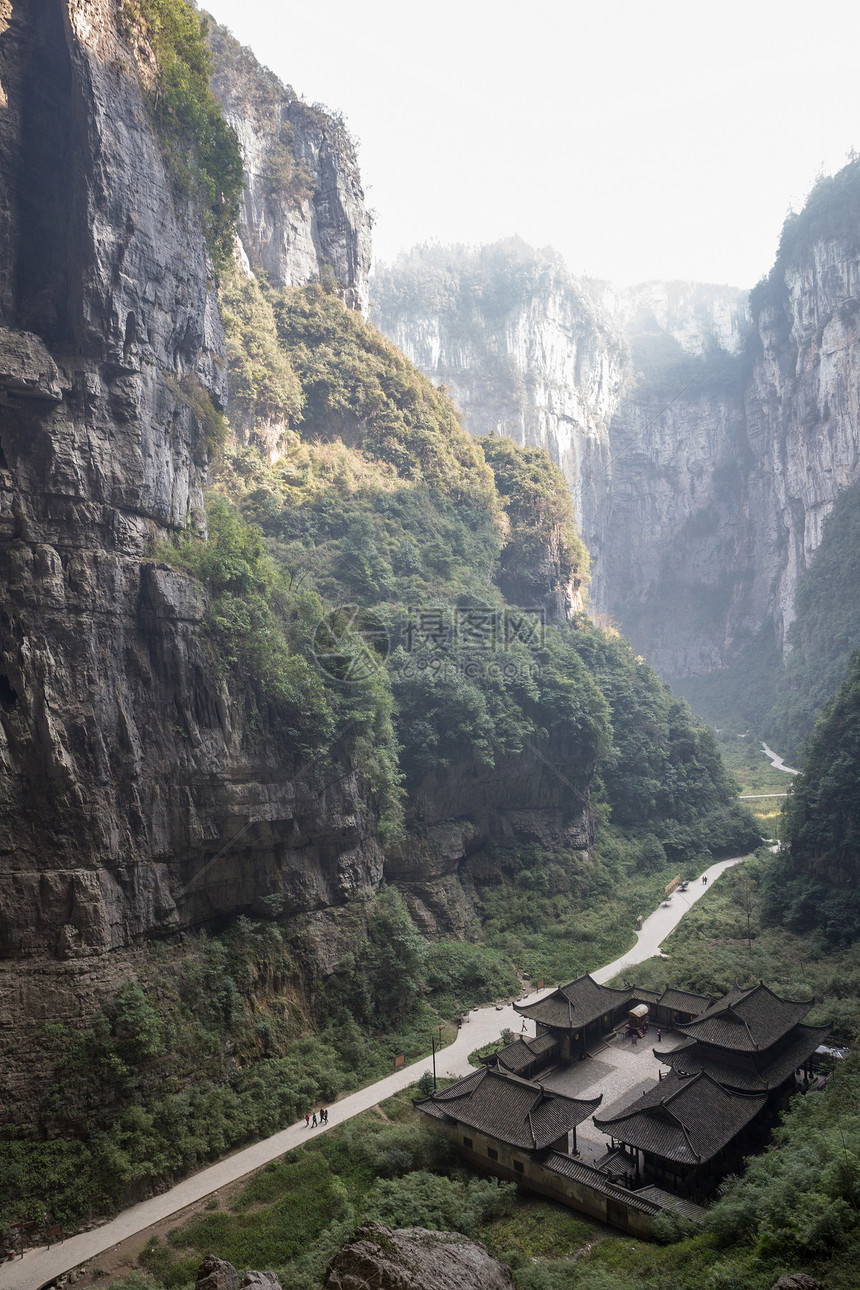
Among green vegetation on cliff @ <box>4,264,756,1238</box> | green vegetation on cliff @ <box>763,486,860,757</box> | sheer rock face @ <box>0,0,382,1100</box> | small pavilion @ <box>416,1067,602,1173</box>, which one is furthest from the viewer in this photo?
green vegetation on cliff @ <box>763,486,860,757</box>

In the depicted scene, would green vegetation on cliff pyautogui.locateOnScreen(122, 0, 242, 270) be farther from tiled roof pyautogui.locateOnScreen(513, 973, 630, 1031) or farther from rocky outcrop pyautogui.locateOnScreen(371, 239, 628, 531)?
rocky outcrop pyautogui.locateOnScreen(371, 239, 628, 531)

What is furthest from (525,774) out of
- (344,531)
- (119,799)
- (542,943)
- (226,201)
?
(226,201)

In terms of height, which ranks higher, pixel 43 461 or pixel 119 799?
pixel 43 461

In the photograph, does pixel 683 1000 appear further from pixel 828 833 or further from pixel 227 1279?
pixel 227 1279

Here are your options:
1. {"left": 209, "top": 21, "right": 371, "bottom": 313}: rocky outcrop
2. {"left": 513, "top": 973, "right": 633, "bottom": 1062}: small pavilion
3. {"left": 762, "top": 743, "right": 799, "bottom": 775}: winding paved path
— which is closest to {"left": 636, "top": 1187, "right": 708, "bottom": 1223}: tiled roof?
{"left": 513, "top": 973, "right": 633, "bottom": 1062}: small pavilion

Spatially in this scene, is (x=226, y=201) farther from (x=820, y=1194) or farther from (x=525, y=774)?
(x=820, y=1194)

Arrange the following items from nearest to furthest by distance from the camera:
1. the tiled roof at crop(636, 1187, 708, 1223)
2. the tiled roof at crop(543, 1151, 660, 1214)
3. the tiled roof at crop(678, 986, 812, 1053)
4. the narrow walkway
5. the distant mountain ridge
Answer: the narrow walkway
the tiled roof at crop(636, 1187, 708, 1223)
the tiled roof at crop(543, 1151, 660, 1214)
the tiled roof at crop(678, 986, 812, 1053)
the distant mountain ridge

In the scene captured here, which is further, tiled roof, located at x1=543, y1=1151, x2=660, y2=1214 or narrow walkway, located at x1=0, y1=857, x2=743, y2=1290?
tiled roof, located at x1=543, y1=1151, x2=660, y2=1214
